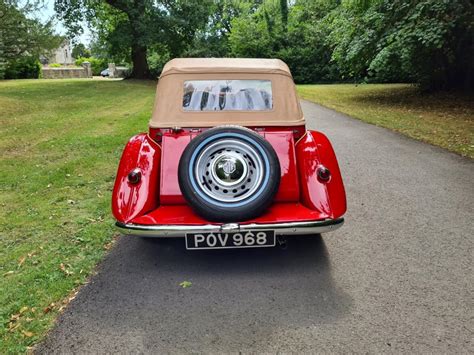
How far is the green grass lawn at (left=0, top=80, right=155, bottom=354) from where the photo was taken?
10.3 ft

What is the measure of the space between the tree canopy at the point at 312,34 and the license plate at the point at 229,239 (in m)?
11.9

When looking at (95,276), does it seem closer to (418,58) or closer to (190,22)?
(418,58)

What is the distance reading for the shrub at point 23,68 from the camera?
37081 mm

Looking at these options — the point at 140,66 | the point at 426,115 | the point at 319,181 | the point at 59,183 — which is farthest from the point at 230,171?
the point at 140,66

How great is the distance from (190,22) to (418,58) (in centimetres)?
1528

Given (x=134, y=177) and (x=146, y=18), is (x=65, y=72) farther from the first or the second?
(x=134, y=177)

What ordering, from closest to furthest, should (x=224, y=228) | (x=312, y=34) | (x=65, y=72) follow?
(x=224, y=228)
(x=312, y=34)
(x=65, y=72)

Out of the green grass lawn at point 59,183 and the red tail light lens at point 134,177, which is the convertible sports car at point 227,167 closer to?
the red tail light lens at point 134,177

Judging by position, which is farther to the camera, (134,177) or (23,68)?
(23,68)

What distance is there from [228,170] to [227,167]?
3 centimetres

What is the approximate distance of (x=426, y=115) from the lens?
13.1 metres

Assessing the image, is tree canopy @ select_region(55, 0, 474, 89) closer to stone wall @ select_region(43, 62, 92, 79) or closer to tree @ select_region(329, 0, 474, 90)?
tree @ select_region(329, 0, 474, 90)

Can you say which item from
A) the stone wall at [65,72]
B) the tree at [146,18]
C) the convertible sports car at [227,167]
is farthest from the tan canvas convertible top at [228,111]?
the stone wall at [65,72]

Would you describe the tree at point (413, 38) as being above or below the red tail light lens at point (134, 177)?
above
